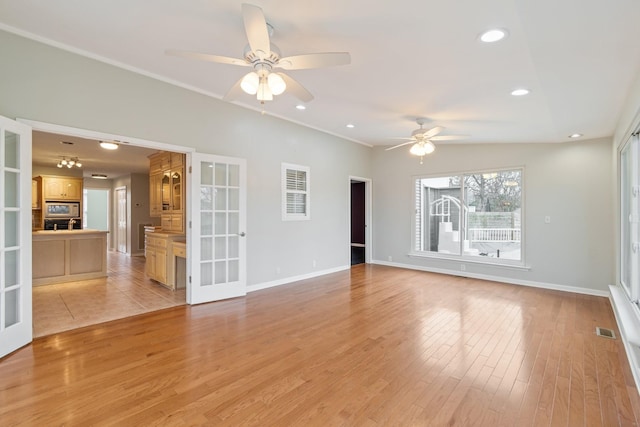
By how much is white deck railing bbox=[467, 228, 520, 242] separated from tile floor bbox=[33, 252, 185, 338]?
5.41m

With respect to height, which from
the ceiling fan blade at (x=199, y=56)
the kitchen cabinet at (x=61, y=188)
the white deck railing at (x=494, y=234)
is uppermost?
the ceiling fan blade at (x=199, y=56)

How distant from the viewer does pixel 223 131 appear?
459cm

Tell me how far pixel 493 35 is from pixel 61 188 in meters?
10.3

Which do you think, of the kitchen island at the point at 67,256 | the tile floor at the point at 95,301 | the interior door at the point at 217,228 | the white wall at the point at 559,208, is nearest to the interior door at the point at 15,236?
the tile floor at the point at 95,301

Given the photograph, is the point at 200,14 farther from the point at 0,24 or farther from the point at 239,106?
→ the point at 239,106

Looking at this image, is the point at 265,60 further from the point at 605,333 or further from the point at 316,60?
the point at 605,333

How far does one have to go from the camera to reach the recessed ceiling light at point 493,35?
7.53 feet

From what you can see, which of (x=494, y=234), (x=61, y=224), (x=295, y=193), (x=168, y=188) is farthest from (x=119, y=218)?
(x=494, y=234)

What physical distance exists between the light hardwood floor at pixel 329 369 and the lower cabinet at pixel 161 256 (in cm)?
128

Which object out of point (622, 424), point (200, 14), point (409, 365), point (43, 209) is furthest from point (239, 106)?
point (43, 209)

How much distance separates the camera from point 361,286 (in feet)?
17.5

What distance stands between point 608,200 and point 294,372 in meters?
5.38

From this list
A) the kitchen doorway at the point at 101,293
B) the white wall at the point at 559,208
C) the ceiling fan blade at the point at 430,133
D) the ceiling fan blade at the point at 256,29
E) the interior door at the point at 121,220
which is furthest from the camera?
the interior door at the point at 121,220

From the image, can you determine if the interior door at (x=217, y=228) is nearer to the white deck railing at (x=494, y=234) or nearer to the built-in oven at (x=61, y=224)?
the white deck railing at (x=494, y=234)
